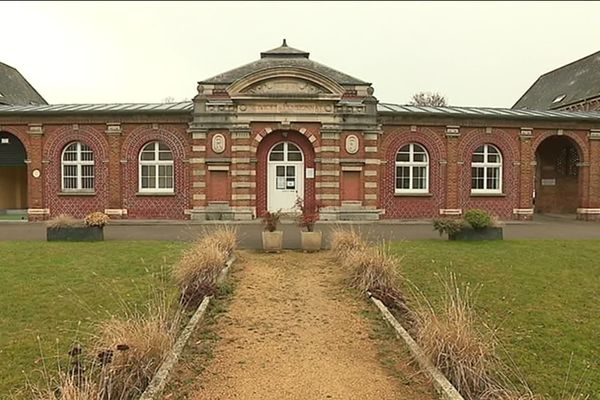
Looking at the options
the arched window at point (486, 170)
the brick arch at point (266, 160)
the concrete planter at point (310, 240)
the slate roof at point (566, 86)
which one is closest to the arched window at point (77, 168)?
the brick arch at point (266, 160)

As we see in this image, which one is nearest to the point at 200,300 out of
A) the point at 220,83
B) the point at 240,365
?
the point at 240,365

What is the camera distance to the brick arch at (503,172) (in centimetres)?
2189

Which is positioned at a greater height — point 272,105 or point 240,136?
point 272,105

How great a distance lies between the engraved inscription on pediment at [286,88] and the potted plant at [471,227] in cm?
879

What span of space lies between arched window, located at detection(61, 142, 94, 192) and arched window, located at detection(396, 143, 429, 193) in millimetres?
13328

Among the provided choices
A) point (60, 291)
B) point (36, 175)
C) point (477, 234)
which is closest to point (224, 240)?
point (60, 291)

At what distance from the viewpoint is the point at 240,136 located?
2041cm

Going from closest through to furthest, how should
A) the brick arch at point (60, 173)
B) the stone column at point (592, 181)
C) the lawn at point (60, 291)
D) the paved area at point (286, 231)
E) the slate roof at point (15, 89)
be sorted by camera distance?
the lawn at point (60, 291)
the paved area at point (286, 231)
the brick arch at point (60, 173)
the stone column at point (592, 181)
the slate roof at point (15, 89)

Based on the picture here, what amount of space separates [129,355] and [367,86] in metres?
18.5

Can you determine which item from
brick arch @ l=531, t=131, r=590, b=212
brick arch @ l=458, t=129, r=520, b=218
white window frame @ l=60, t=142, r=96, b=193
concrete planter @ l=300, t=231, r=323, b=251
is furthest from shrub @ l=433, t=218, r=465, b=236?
white window frame @ l=60, t=142, r=96, b=193

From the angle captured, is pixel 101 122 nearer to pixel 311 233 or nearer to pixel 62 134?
pixel 62 134

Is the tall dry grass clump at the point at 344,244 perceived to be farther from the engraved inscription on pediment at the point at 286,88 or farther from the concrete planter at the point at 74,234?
the engraved inscription on pediment at the point at 286,88

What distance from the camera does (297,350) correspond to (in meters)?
5.34

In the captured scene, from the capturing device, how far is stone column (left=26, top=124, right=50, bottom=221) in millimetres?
21266
